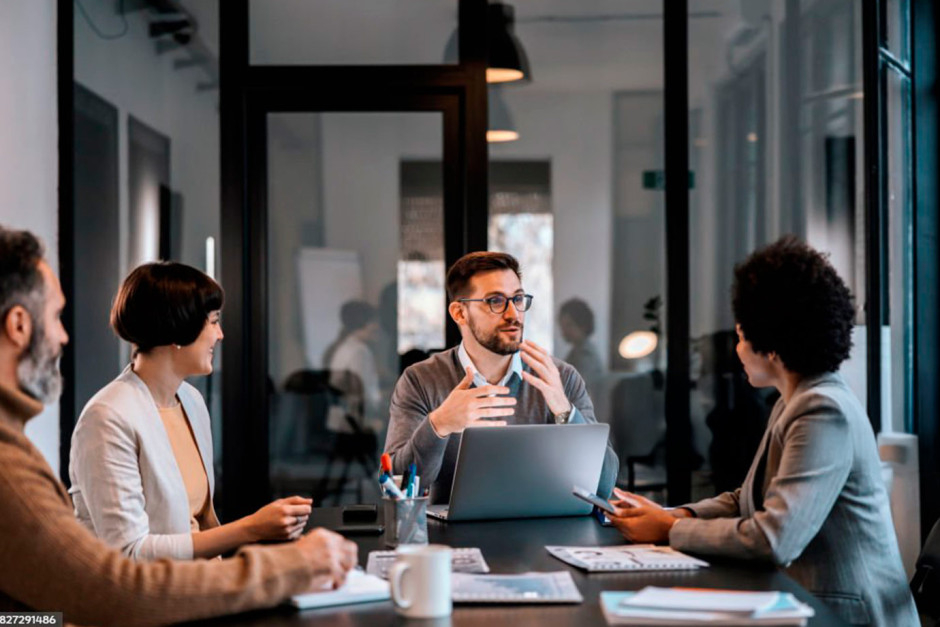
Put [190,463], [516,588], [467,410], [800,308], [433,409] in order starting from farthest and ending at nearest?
[433,409]
[467,410]
[190,463]
[800,308]
[516,588]

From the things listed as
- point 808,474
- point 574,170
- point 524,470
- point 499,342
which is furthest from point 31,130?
point 808,474

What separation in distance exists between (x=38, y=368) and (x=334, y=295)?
303 centimetres

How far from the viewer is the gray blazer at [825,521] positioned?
7.00 feet

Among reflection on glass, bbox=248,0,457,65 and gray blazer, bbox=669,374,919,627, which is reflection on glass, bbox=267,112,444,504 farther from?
gray blazer, bbox=669,374,919,627

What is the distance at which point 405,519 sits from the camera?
2314 mm

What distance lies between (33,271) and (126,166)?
319 centimetres

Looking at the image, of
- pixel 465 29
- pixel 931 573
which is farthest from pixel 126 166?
pixel 931 573

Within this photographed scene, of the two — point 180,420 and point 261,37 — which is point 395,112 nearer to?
point 261,37

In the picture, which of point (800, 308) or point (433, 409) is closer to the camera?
point (800, 308)

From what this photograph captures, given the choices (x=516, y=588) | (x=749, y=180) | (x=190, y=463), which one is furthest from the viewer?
(x=749, y=180)

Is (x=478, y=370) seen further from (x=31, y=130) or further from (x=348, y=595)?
(x=31, y=130)

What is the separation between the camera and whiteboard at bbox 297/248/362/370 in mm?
4754

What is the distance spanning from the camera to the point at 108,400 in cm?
239

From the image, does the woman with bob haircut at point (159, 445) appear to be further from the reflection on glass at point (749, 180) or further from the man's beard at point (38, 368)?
the reflection on glass at point (749, 180)
